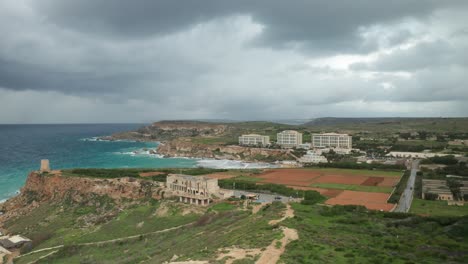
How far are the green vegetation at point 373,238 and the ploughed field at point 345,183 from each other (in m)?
11.8

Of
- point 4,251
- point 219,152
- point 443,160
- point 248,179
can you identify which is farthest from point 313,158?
point 4,251

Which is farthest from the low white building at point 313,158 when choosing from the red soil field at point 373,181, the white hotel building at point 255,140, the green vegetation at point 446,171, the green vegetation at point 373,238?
the green vegetation at point 373,238

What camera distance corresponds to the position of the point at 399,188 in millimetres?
58594

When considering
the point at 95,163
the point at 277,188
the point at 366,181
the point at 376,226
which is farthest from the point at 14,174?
the point at 376,226

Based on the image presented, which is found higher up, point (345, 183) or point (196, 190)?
point (196, 190)

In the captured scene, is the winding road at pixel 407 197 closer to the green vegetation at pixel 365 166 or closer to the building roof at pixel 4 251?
the green vegetation at pixel 365 166

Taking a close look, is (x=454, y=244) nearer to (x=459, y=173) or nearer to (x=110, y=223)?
(x=110, y=223)

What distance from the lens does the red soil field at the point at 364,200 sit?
47.2 meters

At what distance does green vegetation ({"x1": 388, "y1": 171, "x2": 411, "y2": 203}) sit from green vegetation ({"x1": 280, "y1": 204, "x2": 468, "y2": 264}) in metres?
13.5

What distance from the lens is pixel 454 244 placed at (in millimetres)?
25641

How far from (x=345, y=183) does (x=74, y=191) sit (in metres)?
50.0

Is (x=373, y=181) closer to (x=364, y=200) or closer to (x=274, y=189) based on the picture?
(x=364, y=200)

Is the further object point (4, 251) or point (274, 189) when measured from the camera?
point (274, 189)

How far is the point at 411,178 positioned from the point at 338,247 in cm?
5242
